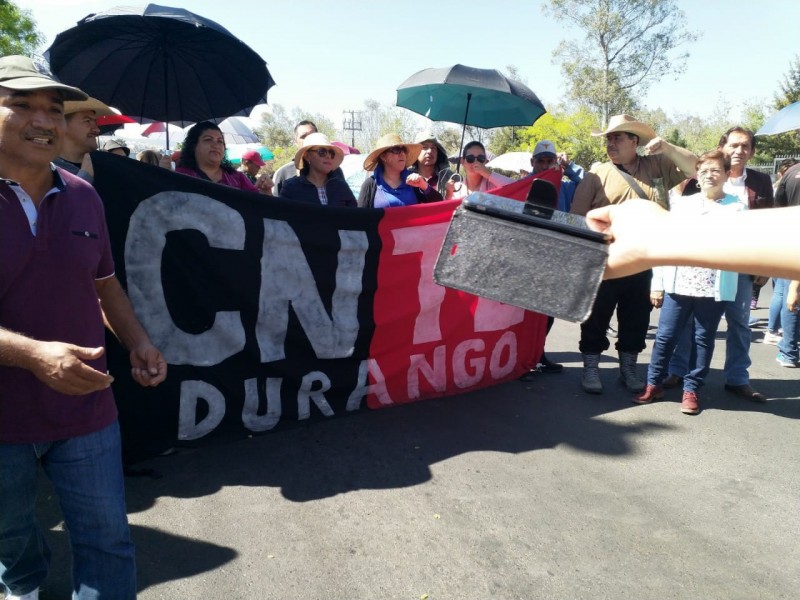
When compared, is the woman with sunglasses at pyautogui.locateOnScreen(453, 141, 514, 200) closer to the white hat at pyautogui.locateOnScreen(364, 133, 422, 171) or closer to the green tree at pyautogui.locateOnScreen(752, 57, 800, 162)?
the white hat at pyautogui.locateOnScreen(364, 133, 422, 171)

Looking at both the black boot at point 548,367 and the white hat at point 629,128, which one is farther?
the black boot at point 548,367

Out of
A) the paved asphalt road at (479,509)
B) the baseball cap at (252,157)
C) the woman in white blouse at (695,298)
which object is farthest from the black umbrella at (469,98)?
the paved asphalt road at (479,509)

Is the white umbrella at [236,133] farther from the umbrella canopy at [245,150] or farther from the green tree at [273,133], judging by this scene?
the green tree at [273,133]

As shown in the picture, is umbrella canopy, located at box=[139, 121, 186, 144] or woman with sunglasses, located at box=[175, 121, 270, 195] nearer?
woman with sunglasses, located at box=[175, 121, 270, 195]

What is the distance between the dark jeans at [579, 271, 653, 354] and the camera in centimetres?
504

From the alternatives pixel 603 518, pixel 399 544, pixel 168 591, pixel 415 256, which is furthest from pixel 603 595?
pixel 415 256

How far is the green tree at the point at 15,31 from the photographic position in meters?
25.5

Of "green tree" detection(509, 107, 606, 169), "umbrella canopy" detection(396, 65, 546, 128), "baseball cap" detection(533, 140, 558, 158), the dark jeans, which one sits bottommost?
the dark jeans

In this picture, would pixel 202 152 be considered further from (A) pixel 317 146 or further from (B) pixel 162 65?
(B) pixel 162 65

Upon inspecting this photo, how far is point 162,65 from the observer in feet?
15.7

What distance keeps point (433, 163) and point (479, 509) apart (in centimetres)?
400

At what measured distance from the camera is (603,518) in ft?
10.2

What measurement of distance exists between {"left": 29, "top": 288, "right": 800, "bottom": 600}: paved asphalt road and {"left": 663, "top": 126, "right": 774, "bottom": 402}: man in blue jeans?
1.91 feet

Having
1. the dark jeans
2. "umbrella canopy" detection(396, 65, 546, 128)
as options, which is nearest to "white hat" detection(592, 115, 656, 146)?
the dark jeans
